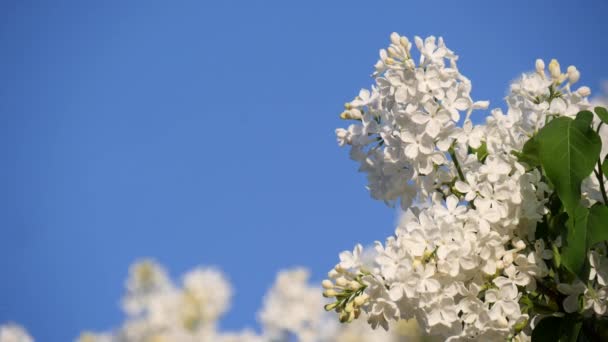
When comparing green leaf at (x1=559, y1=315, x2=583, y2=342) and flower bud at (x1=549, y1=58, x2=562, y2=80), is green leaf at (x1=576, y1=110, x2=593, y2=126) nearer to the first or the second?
flower bud at (x1=549, y1=58, x2=562, y2=80)

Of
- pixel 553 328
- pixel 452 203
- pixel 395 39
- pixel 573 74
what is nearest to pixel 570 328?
pixel 553 328

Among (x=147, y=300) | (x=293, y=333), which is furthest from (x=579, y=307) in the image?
(x=147, y=300)

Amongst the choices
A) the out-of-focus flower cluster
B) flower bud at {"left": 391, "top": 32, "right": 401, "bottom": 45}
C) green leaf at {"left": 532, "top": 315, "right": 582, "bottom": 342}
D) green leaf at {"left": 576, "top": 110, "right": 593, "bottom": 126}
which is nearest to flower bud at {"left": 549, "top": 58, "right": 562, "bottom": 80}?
green leaf at {"left": 576, "top": 110, "right": 593, "bottom": 126}

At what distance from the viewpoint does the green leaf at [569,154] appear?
3.69ft

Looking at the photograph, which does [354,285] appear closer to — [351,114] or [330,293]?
[330,293]

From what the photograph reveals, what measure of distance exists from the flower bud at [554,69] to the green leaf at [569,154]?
0.20 meters

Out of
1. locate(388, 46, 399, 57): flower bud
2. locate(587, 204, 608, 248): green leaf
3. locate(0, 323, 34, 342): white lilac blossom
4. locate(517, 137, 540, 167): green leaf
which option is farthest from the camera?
locate(0, 323, 34, 342): white lilac blossom

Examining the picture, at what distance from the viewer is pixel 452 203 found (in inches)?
47.7

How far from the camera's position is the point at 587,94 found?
4.38ft

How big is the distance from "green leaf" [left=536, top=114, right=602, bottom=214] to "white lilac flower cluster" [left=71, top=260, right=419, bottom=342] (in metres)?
2.07

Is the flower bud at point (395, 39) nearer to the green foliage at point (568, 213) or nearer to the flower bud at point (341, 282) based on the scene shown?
the green foliage at point (568, 213)

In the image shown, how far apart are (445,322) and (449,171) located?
0.91 feet

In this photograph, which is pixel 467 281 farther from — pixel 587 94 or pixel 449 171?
pixel 587 94

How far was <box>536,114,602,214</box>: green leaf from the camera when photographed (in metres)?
1.12
